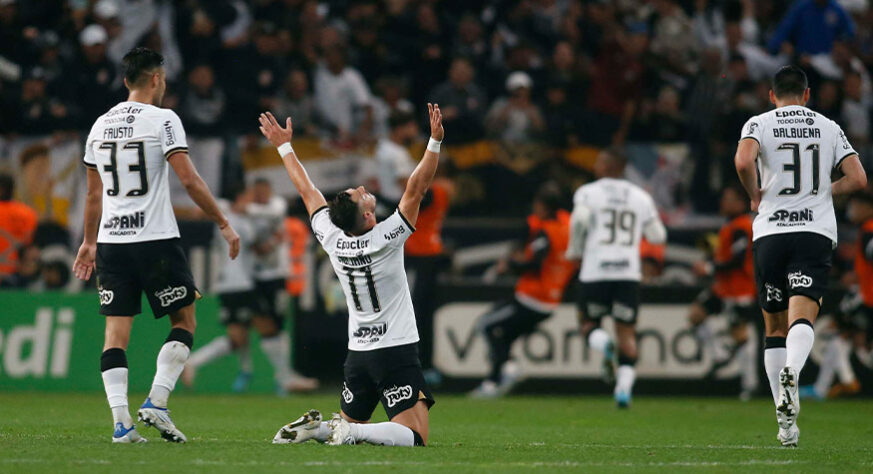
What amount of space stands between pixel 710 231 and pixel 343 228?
9426 millimetres

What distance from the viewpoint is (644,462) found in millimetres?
7629

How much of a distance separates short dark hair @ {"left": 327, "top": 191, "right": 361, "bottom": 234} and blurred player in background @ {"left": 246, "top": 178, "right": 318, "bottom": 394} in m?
7.30

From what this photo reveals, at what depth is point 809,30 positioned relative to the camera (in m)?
18.8

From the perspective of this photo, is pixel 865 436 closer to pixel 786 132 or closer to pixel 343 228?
pixel 786 132

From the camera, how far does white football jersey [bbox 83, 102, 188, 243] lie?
8211mm

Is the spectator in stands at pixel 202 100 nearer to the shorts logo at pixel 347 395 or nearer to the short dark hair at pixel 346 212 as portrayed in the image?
the short dark hair at pixel 346 212

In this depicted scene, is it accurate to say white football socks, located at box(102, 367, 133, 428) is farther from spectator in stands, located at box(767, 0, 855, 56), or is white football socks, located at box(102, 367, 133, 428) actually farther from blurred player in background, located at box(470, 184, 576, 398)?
spectator in stands, located at box(767, 0, 855, 56)

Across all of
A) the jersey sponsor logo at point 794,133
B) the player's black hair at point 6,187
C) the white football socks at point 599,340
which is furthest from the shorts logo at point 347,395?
the player's black hair at point 6,187

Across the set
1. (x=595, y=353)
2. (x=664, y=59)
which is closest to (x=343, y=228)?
(x=595, y=353)

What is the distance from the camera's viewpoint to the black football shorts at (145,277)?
26.9ft

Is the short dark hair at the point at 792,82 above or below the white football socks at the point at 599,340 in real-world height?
above

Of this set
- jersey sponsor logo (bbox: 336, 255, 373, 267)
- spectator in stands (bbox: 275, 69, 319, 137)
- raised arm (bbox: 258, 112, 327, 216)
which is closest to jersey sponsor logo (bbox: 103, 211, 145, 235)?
raised arm (bbox: 258, 112, 327, 216)

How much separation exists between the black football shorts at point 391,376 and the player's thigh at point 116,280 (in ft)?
4.70

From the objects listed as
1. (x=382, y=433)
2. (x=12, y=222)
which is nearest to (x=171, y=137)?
(x=382, y=433)
